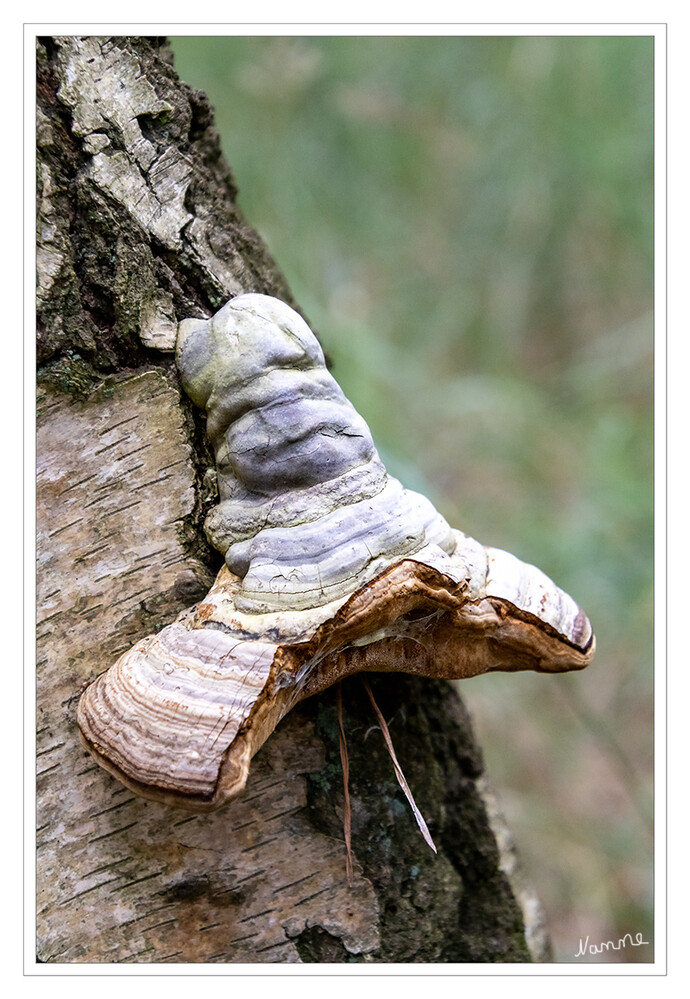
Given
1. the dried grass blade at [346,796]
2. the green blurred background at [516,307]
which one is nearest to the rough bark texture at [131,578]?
the dried grass blade at [346,796]

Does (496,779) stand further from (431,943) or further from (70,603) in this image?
(70,603)

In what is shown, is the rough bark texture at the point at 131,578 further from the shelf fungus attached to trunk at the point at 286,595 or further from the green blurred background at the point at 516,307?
the green blurred background at the point at 516,307

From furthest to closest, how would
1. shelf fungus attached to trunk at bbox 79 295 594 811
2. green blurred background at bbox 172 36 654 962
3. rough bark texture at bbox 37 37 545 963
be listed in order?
1. green blurred background at bbox 172 36 654 962
2. rough bark texture at bbox 37 37 545 963
3. shelf fungus attached to trunk at bbox 79 295 594 811

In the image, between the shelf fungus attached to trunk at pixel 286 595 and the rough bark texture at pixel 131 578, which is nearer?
the shelf fungus attached to trunk at pixel 286 595
